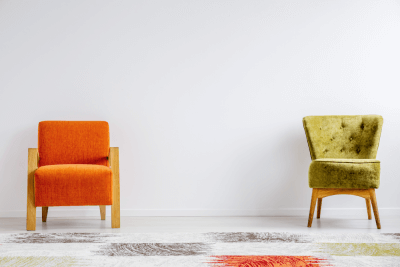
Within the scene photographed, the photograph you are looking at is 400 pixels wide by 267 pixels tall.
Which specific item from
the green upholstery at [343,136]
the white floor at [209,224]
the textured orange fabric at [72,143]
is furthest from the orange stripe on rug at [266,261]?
the textured orange fabric at [72,143]

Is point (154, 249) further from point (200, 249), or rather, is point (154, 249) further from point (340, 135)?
point (340, 135)

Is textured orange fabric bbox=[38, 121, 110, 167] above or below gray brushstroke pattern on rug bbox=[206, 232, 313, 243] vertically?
above

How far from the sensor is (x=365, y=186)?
8.00ft

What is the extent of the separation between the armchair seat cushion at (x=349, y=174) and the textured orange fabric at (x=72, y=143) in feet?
5.72

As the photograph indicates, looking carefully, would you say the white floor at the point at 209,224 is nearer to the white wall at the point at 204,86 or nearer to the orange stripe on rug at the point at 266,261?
the white wall at the point at 204,86

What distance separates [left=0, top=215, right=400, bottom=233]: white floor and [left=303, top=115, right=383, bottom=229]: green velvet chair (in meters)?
0.14

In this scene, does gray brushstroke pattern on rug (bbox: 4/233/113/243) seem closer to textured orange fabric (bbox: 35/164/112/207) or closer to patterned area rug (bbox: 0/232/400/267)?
patterned area rug (bbox: 0/232/400/267)

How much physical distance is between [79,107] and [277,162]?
1909mm

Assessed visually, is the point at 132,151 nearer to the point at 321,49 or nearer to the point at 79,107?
the point at 79,107

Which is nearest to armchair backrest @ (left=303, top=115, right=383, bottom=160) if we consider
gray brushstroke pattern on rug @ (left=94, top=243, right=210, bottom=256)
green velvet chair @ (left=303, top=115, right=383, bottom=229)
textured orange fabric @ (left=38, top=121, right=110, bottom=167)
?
green velvet chair @ (left=303, top=115, right=383, bottom=229)

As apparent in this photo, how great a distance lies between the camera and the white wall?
3.14 metres

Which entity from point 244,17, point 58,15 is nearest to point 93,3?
point 58,15

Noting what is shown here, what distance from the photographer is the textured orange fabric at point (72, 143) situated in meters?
2.83

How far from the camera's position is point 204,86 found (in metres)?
3.20
